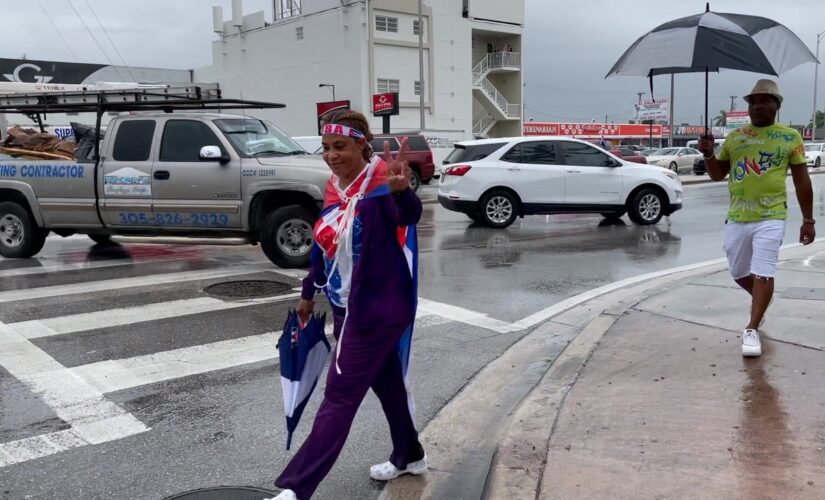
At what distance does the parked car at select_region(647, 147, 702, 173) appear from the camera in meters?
38.6

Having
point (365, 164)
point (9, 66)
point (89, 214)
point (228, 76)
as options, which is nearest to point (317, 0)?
point (228, 76)

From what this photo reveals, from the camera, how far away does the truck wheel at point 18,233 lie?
10195 millimetres

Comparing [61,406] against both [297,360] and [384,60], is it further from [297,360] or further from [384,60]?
[384,60]

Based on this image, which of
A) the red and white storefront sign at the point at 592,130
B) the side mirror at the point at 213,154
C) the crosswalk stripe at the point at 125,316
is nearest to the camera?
the crosswalk stripe at the point at 125,316

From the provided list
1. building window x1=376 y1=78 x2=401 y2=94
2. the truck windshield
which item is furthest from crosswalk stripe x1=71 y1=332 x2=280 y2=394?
building window x1=376 y1=78 x2=401 y2=94

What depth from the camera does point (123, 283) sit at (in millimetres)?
8773

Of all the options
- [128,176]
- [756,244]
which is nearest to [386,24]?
[128,176]

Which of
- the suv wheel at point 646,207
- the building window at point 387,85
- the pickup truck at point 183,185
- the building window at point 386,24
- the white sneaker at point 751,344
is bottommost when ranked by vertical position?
the white sneaker at point 751,344

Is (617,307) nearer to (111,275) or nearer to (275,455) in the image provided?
(275,455)

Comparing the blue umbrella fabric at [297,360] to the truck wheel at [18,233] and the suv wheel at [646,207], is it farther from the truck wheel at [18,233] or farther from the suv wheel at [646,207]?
the suv wheel at [646,207]

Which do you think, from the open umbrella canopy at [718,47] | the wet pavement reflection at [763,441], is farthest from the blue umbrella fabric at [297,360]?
the open umbrella canopy at [718,47]

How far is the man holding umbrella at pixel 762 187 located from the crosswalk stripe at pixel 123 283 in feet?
19.9

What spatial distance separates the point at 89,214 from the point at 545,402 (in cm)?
744

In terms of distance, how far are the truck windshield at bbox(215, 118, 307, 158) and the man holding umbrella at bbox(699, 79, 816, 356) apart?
238 inches
